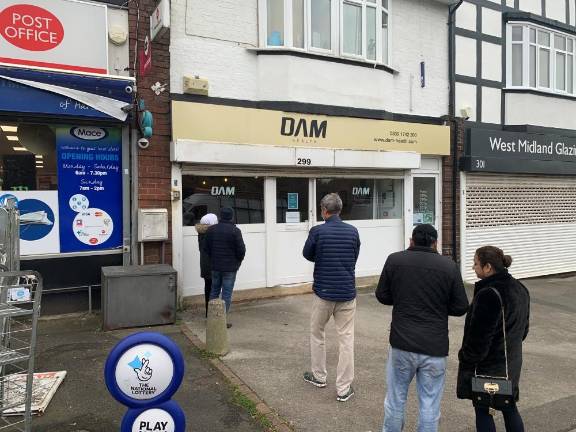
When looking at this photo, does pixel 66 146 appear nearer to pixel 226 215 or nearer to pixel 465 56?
pixel 226 215

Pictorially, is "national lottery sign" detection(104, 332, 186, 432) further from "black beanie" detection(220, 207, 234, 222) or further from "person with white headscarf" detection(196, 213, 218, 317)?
"person with white headscarf" detection(196, 213, 218, 317)

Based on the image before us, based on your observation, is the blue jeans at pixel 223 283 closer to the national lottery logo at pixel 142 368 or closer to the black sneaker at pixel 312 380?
the black sneaker at pixel 312 380

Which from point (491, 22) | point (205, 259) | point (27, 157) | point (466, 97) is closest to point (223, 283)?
point (205, 259)

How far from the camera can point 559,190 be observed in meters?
12.5

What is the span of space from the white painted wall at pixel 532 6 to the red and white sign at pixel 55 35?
32.0 ft

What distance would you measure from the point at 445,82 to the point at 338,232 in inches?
287

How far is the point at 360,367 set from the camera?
5309mm

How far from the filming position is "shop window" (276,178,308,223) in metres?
8.53

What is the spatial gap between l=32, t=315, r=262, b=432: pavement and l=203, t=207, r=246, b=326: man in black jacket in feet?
2.75

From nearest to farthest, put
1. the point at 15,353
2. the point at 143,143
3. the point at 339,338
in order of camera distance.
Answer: the point at 15,353 → the point at 339,338 → the point at 143,143

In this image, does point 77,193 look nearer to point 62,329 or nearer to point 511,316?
point 62,329

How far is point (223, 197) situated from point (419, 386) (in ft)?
17.1

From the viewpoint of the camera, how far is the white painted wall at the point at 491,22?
36.1 feet

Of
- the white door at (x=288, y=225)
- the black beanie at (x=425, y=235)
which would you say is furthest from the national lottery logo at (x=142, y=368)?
the white door at (x=288, y=225)
